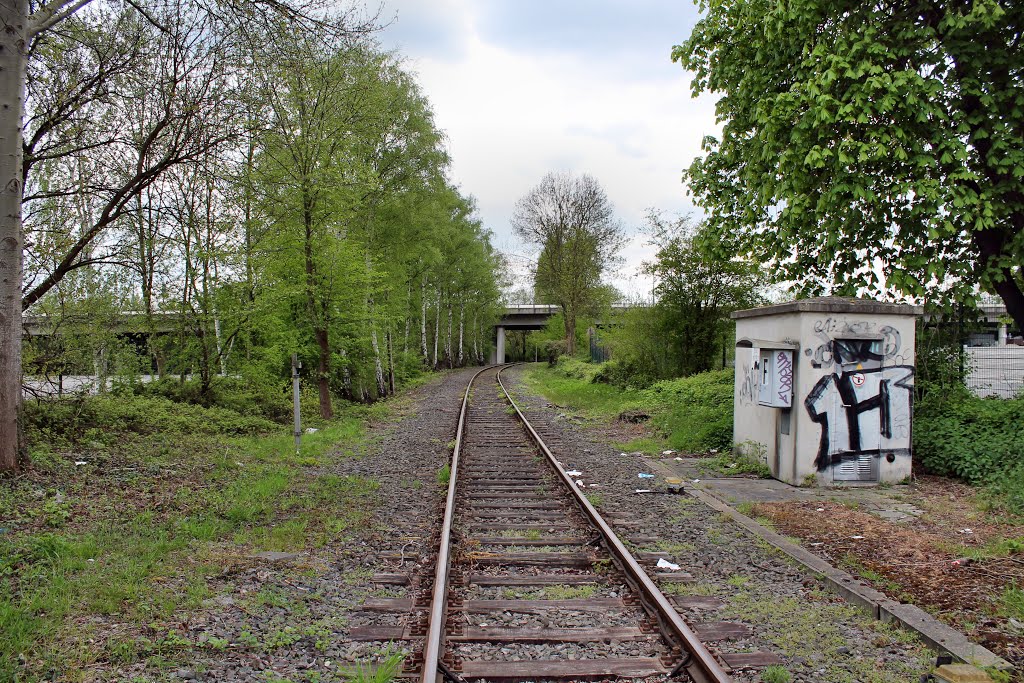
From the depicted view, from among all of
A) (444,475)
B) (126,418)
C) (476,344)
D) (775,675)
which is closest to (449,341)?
(476,344)

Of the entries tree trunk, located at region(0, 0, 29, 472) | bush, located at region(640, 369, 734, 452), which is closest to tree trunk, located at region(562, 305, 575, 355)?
bush, located at region(640, 369, 734, 452)

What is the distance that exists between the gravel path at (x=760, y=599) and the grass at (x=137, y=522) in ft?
9.71

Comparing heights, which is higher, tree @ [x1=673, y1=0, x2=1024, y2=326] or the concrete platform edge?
tree @ [x1=673, y1=0, x2=1024, y2=326]

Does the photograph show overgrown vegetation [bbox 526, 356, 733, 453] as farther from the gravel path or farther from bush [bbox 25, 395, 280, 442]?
bush [bbox 25, 395, 280, 442]

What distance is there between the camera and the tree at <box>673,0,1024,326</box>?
8844 millimetres

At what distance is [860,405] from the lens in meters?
9.02

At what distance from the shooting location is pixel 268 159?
14672 millimetres

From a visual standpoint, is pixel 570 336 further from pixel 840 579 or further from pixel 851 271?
pixel 840 579

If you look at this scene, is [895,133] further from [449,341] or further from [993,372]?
[449,341]

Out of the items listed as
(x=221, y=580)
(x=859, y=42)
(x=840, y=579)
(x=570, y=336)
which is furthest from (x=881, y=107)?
(x=570, y=336)

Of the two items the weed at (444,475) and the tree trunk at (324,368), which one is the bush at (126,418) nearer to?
the tree trunk at (324,368)

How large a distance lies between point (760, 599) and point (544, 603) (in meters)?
1.62

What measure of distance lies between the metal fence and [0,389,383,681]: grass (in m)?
10.2

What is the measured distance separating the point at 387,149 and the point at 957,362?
53.6 feet
